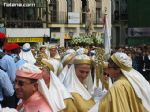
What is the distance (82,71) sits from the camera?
7.80 metres

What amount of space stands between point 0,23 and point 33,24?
3.13 m

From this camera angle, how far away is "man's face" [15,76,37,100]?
5.30 meters

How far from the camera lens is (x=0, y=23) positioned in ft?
156

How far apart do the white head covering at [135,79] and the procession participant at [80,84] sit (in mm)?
776

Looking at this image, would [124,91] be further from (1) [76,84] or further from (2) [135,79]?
(1) [76,84]

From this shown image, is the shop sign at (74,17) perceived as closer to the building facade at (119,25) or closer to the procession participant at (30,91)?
the building facade at (119,25)

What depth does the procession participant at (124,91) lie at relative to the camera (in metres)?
6.68

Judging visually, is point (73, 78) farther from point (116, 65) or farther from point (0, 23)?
point (0, 23)

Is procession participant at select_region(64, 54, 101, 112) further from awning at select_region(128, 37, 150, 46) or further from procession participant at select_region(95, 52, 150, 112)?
awning at select_region(128, 37, 150, 46)

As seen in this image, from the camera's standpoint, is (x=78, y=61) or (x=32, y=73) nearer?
(x=32, y=73)

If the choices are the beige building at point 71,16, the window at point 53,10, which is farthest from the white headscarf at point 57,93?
the window at point 53,10

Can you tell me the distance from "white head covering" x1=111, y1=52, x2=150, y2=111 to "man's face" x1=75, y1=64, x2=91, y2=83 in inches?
31.3

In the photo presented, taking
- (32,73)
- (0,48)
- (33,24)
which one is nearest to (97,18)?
(33,24)

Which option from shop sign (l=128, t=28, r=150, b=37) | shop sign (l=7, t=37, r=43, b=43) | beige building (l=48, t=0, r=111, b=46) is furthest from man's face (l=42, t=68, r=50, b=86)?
beige building (l=48, t=0, r=111, b=46)
